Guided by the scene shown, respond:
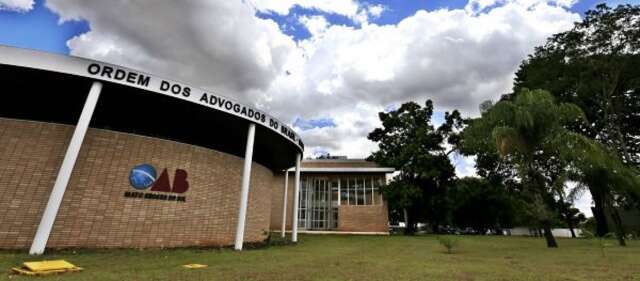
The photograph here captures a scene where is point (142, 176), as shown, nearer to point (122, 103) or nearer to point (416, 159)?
point (122, 103)

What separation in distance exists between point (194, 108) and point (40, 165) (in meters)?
4.84

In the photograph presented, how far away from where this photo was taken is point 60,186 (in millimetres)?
8719

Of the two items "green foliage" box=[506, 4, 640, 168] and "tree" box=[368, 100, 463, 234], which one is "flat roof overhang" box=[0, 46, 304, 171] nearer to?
"tree" box=[368, 100, 463, 234]

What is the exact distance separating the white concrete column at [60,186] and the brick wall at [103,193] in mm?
1263

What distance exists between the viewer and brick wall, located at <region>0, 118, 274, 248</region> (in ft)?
31.8

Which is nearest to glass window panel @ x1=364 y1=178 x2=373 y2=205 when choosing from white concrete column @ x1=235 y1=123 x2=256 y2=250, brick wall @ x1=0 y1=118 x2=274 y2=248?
brick wall @ x1=0 y1=118 x2=274 y2=248

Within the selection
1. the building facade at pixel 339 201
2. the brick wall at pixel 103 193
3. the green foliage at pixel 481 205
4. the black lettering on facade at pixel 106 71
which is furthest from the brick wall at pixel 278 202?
the black lettering on facade at pixel 106 71

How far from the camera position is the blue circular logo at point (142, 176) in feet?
36.8

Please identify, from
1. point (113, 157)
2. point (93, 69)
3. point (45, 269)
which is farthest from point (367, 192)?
point (45, 269)

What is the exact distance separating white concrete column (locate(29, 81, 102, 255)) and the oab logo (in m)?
2.34

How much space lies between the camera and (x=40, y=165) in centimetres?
1006

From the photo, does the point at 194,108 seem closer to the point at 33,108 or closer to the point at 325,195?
the point at 33,108

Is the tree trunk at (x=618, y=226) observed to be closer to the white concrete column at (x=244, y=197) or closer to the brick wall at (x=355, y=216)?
the brick wall at (x=355, y=216)

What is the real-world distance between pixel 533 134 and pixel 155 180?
15584 millimetres
